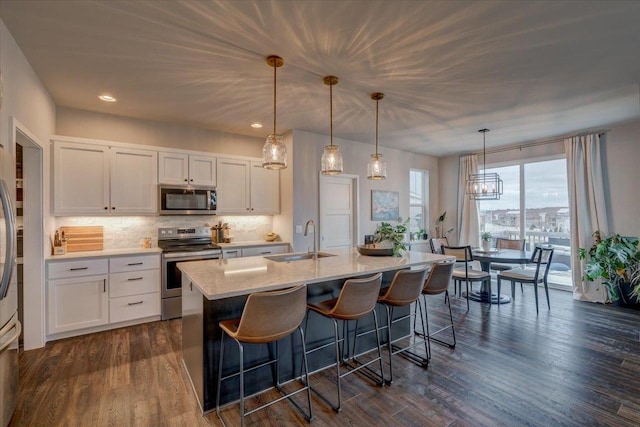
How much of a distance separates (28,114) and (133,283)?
2.05m

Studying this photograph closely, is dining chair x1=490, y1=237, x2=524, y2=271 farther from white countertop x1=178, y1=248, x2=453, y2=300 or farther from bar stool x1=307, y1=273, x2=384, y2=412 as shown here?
bar stool x1=307, y1=273, x2=384, y2=412

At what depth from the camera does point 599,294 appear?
4.78m

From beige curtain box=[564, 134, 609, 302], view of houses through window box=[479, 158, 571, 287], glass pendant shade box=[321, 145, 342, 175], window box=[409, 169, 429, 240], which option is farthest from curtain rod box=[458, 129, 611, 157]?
glass pendant shade box=[321, 145, 342, 175]

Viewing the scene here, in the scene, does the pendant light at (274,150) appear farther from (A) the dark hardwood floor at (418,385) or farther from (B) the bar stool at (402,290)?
(A) the dark hardwood floor at (418,385)

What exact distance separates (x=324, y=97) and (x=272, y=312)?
2.55 meters

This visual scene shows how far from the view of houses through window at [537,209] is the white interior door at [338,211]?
10.3 feet

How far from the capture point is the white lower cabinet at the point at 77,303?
3299 mm

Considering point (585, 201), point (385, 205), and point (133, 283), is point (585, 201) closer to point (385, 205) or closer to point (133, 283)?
point (385, 205)

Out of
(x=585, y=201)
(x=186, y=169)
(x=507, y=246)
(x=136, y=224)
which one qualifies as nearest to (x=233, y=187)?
(x=186, y=169)

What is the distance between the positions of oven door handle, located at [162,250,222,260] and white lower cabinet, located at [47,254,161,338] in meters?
0.16

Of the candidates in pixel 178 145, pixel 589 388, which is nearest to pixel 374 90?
pixel 178 145

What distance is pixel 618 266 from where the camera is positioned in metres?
4.37

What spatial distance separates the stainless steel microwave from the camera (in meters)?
4.14

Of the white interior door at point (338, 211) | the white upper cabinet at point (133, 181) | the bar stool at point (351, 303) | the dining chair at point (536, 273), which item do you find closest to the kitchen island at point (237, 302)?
the bar stool at point (351, 303)
